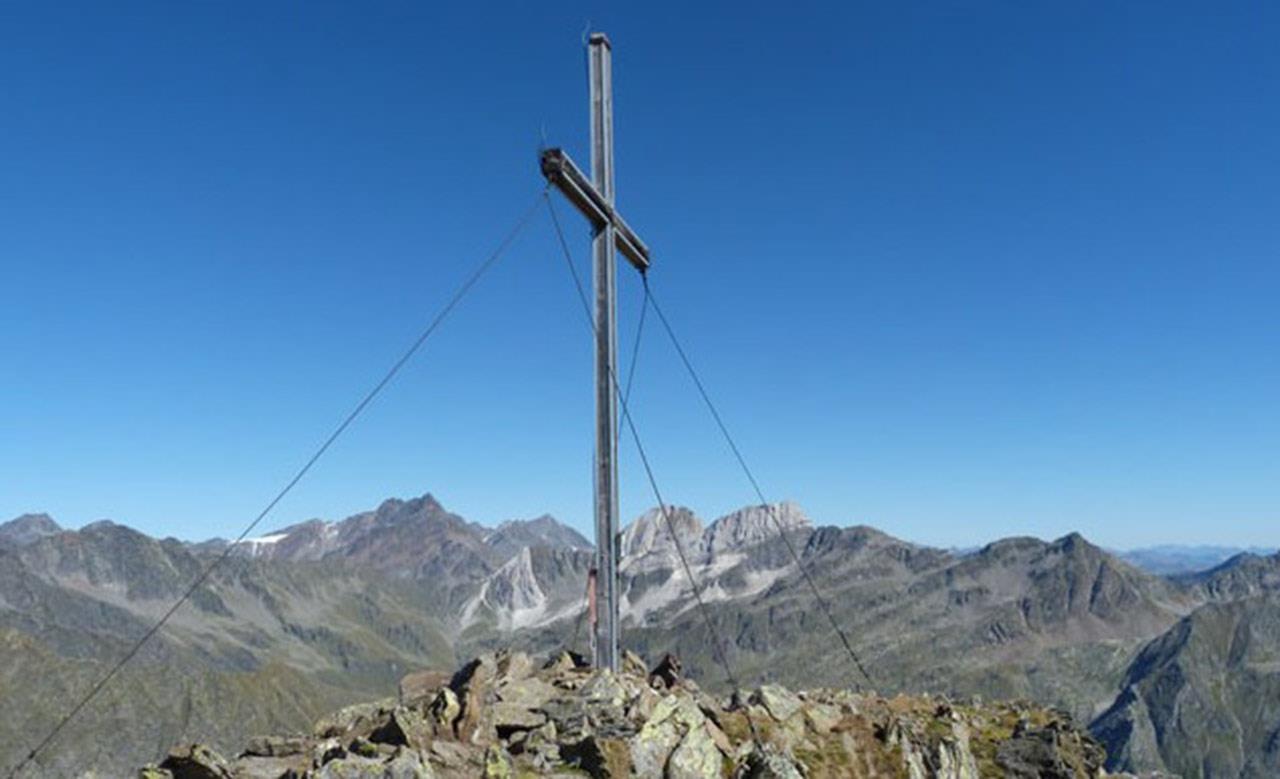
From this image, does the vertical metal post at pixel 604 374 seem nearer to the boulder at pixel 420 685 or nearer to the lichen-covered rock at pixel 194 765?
the boulder at pixel 420 685

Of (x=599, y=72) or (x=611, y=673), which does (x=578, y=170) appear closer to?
(x=599, y=72)

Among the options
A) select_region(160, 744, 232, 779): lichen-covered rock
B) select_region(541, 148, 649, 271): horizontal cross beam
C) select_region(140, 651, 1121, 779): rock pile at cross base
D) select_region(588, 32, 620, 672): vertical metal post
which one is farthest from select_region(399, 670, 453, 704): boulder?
select_region(541, 148, 649, 271): horizontal cross beam

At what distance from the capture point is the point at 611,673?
90.5ft

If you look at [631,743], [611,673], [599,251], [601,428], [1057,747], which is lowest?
[1057,747]

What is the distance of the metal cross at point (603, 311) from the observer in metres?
26.6

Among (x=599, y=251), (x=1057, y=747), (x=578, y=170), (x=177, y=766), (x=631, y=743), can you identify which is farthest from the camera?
(x=1057, y=747)

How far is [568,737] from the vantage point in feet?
79.8

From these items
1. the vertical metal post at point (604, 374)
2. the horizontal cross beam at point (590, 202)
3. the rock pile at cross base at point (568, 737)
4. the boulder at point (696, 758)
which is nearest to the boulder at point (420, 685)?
the rock pile at cross base at point (568, 737)

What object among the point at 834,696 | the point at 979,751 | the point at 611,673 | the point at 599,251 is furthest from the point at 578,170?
the point at 979,751

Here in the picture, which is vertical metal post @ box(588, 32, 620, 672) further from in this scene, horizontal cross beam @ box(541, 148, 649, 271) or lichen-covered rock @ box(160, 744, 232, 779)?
lichen-covered rock @ box(160, 744, 232, 779)

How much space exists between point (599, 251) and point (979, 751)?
112 ft

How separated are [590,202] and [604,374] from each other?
195 inches

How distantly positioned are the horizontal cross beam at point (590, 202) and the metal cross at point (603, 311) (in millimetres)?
26

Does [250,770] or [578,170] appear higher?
[578,170]
